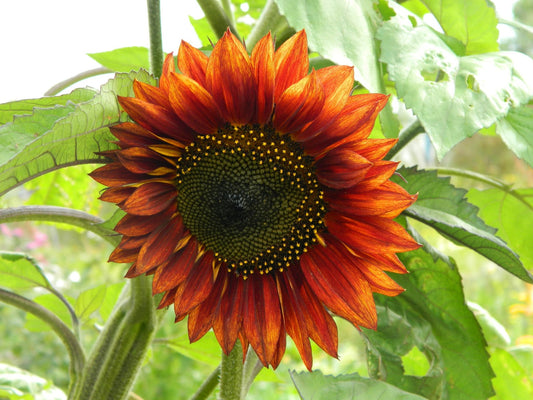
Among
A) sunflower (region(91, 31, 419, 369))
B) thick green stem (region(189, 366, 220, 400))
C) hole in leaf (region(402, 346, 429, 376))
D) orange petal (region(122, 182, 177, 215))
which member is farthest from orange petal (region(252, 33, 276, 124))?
hole in leaf (region(402, 346, 429, 376))

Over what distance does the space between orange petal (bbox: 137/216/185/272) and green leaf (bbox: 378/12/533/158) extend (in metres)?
0.20

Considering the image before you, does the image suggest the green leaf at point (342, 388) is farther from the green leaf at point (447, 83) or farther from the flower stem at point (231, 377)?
the green leaf at point (447, 83)

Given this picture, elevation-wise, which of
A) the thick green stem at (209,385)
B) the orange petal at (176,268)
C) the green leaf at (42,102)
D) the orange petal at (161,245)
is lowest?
the thick green stem at (209,385)

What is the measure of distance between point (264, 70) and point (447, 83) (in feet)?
0.41

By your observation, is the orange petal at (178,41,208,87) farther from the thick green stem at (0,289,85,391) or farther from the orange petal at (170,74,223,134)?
the thick green stem at (0,289,85,391)

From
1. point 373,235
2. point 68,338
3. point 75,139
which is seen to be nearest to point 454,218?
point 373,235

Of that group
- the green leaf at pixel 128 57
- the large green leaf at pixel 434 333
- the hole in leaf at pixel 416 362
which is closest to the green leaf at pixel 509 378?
the hole in leaf at pixel 416 362

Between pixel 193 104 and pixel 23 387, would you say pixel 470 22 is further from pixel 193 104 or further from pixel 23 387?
pixel 23 387

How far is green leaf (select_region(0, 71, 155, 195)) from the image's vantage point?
0.32 metres

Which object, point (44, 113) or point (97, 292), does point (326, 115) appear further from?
point (97, 292)

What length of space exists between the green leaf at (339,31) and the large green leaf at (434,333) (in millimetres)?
184

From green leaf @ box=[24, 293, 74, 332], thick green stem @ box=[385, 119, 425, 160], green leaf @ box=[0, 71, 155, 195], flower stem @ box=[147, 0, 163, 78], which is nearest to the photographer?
green leaf @ box=[0, 71, 155, 195]

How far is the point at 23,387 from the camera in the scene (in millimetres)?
596

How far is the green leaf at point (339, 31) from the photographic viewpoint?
13.5 inches
